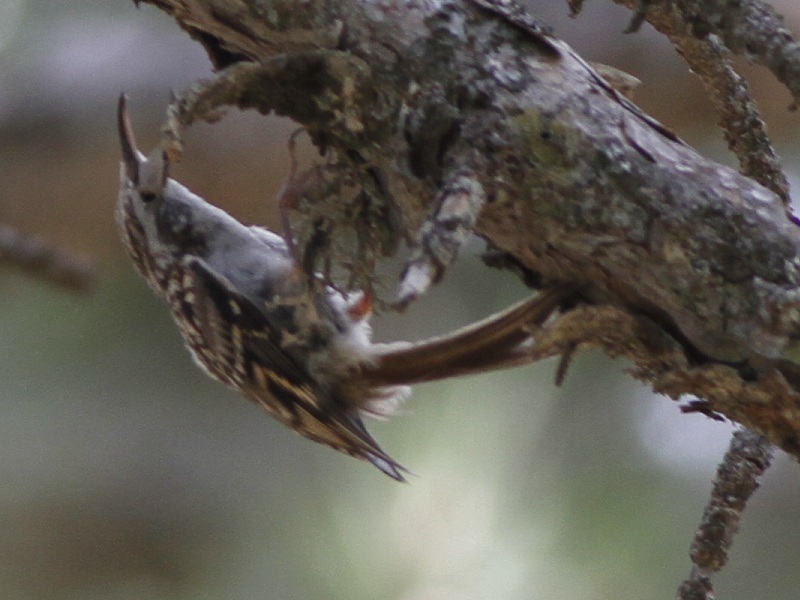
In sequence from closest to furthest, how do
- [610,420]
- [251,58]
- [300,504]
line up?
[251,58] < [610,420] < [300,504]

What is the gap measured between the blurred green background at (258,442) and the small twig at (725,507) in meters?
1.27

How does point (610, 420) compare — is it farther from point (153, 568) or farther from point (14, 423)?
point (14, 423)

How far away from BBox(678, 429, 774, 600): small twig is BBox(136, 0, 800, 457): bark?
13 cm

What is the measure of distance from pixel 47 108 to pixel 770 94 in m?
1.57

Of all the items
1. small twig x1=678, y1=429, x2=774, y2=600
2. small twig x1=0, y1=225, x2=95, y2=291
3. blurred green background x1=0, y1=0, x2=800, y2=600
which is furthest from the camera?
A: blurred green background x1=0, y1=0, x2=800, y2=600

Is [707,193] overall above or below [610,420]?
above

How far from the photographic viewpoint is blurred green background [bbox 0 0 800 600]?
2416 millimetres

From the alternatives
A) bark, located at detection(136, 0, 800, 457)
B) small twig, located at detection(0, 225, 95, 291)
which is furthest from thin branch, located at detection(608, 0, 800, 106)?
small twig, located at detection(0, 225, 95, 291)

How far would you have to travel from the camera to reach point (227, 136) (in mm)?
2424

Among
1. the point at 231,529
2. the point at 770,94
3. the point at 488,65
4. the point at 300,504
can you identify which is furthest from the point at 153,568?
the point at 488,65

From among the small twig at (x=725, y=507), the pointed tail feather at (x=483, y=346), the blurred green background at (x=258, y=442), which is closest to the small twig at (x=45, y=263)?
the pointed tail feather at (x=483, y=346)

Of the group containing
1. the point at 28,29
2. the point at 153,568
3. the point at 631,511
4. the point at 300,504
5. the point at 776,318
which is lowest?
the point at 153,568

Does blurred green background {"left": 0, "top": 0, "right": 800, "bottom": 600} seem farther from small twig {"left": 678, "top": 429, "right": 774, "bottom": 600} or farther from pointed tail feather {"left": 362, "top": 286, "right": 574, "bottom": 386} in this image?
small twig {"left": 678, "top": 429, "right": 774, "bottom": 600}

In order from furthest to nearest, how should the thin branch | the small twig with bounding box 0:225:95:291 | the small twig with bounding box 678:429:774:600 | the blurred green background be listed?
1. the blurred green background
2. the small twig with bounding box 0:225:95:291
3. the small twig with bounding box 678:429:774:600
4. the thin branch
